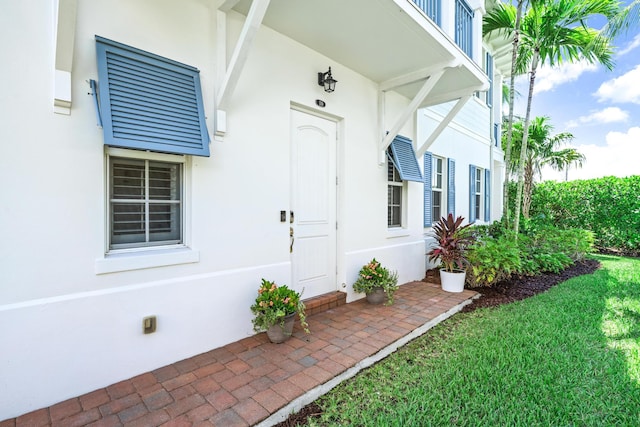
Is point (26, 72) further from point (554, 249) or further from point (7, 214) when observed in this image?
point (554, 249)

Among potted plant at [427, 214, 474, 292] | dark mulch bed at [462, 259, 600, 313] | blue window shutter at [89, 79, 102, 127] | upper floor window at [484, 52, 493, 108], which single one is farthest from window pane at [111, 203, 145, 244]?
upper floor window at [484, 52, 493, 108]

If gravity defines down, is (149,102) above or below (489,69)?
below

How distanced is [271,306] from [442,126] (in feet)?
14.8

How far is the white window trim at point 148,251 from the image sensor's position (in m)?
2.41

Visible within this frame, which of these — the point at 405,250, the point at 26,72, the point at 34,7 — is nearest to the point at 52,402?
the point at 26,72

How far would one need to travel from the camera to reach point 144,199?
106 inches

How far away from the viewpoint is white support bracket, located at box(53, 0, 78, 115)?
202 cm

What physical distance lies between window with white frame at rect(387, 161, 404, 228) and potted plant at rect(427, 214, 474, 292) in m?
0.80

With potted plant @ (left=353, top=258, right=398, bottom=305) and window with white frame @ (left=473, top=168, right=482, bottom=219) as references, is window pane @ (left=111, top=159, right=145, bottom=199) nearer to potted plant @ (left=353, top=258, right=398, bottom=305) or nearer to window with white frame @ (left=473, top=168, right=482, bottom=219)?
potted plant @ (left=353, top=258, right=398, bottom=305)

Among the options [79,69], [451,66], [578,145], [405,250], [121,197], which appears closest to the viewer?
[79,69]

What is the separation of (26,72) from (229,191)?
1.68 meters

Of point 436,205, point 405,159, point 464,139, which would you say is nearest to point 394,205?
point 405,159

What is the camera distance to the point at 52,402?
7.02ft

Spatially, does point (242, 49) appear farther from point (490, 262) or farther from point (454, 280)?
point (490, 262)
